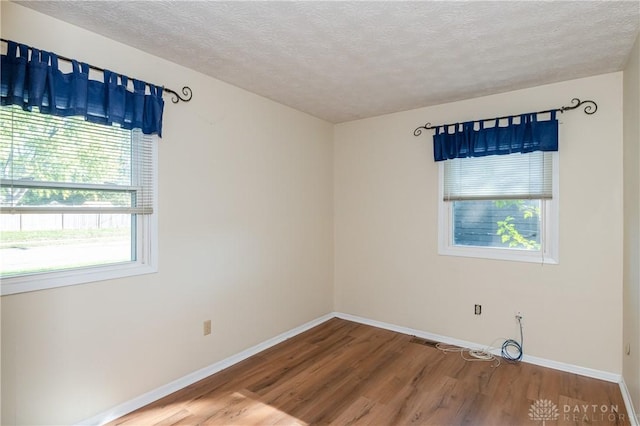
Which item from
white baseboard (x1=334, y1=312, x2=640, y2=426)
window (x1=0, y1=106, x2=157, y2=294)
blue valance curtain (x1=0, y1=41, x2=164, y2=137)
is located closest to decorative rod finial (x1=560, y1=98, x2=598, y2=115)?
white baseboard (x1=334, y1=312, x2=640, y2=426)

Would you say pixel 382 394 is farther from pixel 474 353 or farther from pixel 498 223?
pixel 498 223

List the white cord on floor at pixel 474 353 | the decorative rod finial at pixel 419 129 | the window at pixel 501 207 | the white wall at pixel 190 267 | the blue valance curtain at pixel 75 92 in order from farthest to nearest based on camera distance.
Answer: the decorative rod finial at pixel 419 129, the white cord on floor at pixel 474 353, the window at pixel 501 207, the white wall at pixel 190 267, the blue valance curtain at pixel 75 92

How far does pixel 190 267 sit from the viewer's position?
264 cm

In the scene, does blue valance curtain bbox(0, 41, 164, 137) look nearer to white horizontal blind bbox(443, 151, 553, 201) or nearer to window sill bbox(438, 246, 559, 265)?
white horizontal blind bbox(443, 151, 553, 201)

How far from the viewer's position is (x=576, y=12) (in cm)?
184

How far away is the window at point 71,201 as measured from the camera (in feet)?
5.97

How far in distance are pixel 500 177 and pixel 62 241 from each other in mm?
3532

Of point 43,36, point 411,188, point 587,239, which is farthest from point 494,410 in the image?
point 43,36

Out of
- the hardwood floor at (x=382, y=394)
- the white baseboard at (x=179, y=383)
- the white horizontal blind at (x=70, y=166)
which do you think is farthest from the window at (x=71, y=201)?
the hardwood floor at (x=382, y=394)

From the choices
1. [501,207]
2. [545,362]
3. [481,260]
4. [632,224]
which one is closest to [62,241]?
[481,260]

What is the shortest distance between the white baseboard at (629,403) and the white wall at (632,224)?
0.17 feet

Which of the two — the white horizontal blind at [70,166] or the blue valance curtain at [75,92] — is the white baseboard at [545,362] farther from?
the blue valance curtain at [75,92]

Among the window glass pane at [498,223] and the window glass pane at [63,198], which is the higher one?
the window glass pane at [63,198]

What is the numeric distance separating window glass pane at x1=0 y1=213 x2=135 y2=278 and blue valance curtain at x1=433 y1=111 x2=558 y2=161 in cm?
290
